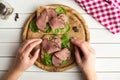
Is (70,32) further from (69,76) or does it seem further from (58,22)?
(69,76)

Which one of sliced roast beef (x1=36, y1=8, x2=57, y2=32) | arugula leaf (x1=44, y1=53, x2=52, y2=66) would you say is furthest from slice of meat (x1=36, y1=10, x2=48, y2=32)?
arugula leaf (x1=44, y1=53, x2=52, y2=66)

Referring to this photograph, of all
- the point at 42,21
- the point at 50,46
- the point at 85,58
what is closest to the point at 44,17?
the point at 42,21

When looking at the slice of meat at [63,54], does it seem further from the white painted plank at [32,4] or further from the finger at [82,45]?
the white painted plank at [32,4]

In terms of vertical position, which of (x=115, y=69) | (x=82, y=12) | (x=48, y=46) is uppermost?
(x=82, y=12)

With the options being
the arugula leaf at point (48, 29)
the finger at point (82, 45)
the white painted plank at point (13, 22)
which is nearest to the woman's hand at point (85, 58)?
the finger at point (82, 45)

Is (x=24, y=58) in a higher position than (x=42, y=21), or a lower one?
lower

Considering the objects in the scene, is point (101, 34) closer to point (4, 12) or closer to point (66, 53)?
point (66, 53)

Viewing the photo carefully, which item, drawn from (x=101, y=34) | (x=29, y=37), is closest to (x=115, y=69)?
(x=101, y=34)
